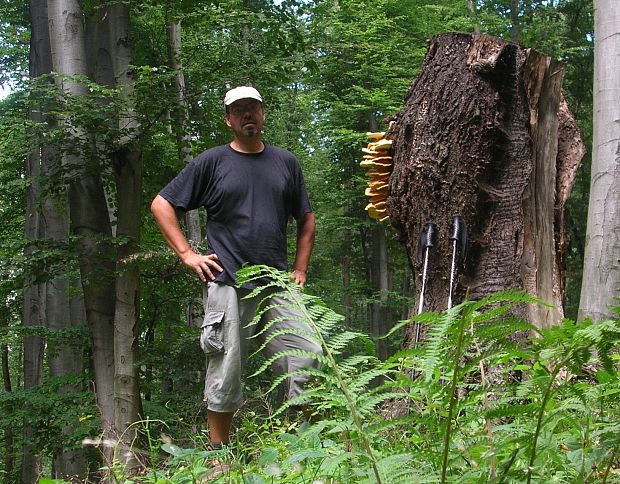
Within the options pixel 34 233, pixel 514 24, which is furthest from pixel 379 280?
pixel 34 233

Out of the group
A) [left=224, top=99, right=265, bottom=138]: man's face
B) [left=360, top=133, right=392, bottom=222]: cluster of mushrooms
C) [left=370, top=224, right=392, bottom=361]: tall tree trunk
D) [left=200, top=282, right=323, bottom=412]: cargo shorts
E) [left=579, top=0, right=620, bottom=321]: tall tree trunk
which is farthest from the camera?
[left=370, top=224, right=392, bottom=361]: tall tree trunk

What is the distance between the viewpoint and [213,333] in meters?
3.89

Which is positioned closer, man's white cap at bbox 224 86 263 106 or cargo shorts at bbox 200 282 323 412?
cargo shorts at bbox 200 282 323 412

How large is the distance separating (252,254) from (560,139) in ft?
7.89

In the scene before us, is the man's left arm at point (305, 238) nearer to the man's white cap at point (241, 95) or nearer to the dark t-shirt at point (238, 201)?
the dark t-shirt at point (238, 201)

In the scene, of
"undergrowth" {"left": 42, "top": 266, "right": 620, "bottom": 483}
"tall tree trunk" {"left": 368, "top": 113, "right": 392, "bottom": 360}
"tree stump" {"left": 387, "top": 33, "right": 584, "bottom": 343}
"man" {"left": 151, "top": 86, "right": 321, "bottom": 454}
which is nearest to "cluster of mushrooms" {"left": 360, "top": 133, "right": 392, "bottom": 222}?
A: "tree stump" {"left": 387, "top": 33, "right": 584, "bottom": 343}

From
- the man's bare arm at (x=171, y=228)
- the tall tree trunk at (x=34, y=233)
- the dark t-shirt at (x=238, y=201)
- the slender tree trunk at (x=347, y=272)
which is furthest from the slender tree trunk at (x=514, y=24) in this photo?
the man's bare arm at (x=171, y=228)

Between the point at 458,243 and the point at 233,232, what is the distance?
4.50ft

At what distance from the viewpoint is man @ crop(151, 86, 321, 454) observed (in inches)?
153

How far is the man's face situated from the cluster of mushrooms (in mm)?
936

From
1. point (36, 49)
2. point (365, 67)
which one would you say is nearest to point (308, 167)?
point (365, 67)

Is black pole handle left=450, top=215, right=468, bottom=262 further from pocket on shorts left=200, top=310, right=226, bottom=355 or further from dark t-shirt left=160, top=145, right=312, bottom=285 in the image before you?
pocket on shorts left=200, top=310, right=226, bottom=355

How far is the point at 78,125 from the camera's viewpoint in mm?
7391

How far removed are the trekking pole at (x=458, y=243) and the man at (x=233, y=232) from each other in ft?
2.99
